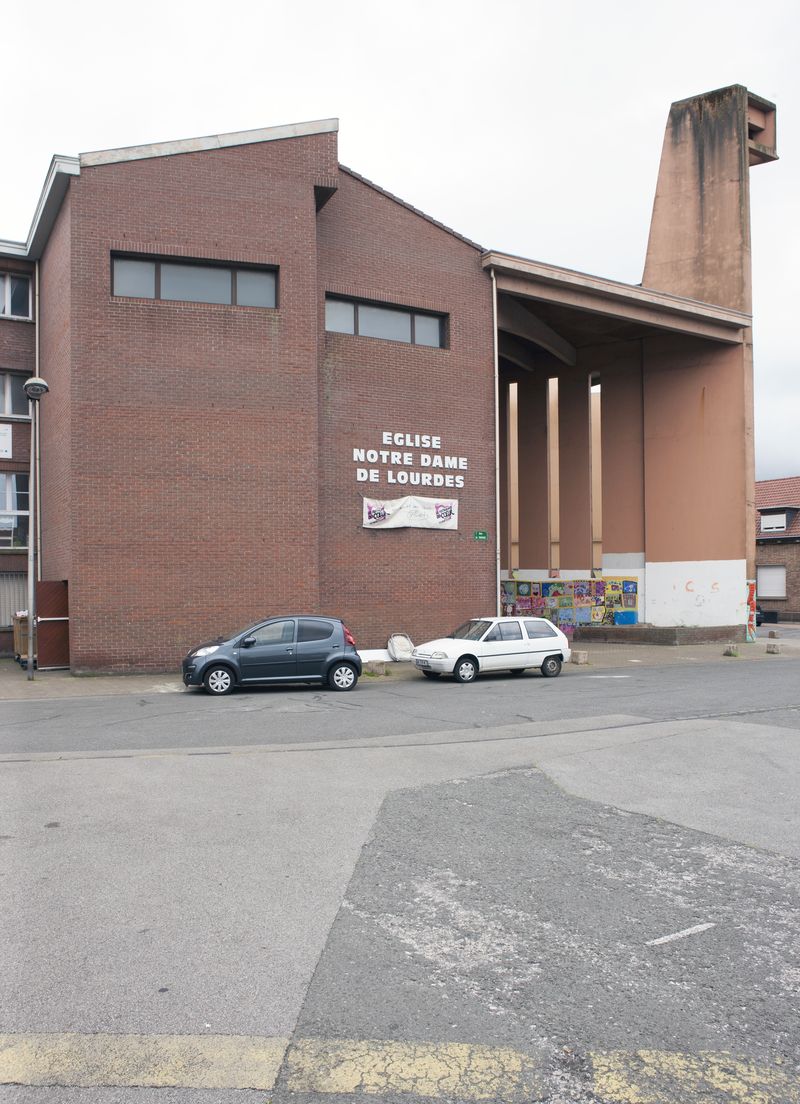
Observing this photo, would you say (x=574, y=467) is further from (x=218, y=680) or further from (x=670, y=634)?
(x=218, y=680)

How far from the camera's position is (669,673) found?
2186 cm

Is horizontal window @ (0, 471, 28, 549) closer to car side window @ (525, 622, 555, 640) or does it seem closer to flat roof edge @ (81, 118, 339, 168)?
flat roof edge @ (81, 118, 339, 168)

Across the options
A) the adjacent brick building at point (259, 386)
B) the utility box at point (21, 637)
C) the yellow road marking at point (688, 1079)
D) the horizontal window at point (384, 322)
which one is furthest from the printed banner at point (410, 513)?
the yellow road marking at point (688, 1079)

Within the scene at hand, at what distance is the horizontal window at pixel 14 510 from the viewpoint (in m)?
25.2

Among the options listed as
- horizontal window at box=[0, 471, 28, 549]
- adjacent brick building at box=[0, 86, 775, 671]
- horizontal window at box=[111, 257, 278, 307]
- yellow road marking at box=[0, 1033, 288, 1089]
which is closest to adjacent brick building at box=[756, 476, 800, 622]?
adjacent brick building at box=[0, 86, 775, 671]

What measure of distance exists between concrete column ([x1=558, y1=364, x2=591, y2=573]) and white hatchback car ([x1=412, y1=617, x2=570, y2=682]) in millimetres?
15408

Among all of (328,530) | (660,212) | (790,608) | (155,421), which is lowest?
(790,608)

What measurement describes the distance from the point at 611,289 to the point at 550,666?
13.8 m

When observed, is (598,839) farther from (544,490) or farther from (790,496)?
(790,496)

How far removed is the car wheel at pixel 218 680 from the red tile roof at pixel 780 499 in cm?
4211

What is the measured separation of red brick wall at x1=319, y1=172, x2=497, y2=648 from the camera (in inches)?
903

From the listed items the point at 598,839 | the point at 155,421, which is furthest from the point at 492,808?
the point at 155,421

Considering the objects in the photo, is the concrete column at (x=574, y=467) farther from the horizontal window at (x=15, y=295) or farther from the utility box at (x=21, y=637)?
the utility box at (x=21, y=637)

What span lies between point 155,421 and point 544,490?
21118mm
